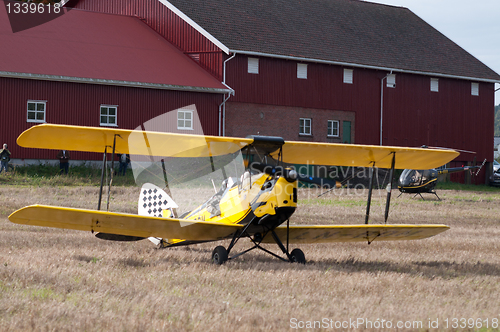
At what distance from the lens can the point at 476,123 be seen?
3944cm

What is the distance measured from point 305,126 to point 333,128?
210 centimetres

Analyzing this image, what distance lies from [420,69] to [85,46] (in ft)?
69.5

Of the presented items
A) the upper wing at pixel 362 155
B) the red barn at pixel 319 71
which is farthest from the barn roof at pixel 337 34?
the upper wing at pixel 362 155

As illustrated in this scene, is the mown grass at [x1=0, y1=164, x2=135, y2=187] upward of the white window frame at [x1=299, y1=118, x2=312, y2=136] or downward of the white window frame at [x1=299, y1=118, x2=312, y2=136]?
downward

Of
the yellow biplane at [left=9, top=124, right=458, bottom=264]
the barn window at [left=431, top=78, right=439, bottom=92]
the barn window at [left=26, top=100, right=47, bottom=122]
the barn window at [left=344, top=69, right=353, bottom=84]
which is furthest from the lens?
the barn window at [left=431, top=78, right=439, bottom=92]

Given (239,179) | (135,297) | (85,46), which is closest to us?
(135,297)

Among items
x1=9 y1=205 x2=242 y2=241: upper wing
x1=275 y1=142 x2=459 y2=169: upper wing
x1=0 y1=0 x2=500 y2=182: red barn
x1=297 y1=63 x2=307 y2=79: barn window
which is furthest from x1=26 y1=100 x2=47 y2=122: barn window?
x1=9 y1=205 x2=242 y2=241: upper wing

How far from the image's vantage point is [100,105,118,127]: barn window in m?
27.4

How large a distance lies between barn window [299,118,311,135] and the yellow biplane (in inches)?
889

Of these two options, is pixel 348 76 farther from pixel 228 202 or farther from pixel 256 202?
pixel 256 202

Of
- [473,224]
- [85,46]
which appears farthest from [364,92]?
[473,224]

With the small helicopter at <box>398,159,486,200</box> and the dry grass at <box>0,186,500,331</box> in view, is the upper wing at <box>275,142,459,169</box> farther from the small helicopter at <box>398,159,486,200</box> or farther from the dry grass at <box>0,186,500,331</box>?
the small helicopter at <box>398,159,486,200</box>

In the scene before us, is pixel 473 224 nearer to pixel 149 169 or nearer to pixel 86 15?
pixel 149 169

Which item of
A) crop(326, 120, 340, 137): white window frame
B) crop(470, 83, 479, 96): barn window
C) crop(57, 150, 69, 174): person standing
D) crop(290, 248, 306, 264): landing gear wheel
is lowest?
crop(290, 248, 306, 264): landing gear wheel
